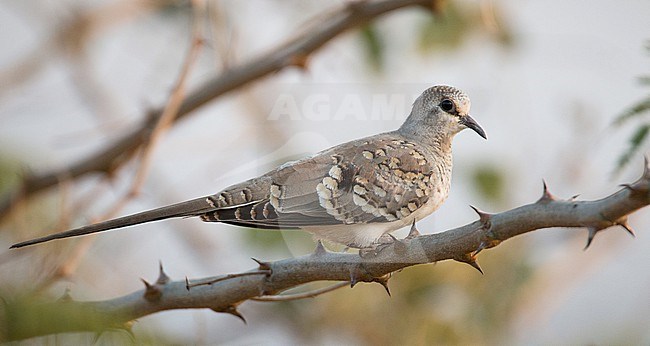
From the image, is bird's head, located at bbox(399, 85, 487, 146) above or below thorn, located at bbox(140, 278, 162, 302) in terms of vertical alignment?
above

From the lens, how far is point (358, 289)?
10.5 ft

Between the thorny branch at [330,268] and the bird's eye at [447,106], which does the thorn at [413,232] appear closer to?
the thorny branch at [330,268]

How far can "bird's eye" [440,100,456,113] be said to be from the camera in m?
1.39

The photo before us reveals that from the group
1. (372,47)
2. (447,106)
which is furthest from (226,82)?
(447,106)

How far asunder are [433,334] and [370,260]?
209cm

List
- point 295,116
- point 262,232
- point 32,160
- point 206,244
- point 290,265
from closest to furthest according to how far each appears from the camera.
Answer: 1. point 295,116
2. point 290,265
3. point 262,232
4. point 32,160
5. point 206,244

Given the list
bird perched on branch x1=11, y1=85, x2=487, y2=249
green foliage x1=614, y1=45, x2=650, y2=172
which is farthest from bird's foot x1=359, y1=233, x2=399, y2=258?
green foliage x1=614, y1=45, x2=650, y2=172

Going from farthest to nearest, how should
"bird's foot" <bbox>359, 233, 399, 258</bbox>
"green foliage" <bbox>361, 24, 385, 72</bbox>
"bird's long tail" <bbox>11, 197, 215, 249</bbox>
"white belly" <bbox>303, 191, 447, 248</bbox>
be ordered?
"green foliage" <bbox>361, 24, 385, 72</bbox> → "white belly" <bbox>303, 191, 447, 248</bbox> → "bird's foot" <bbox>359, 233, 399, 258</bbox> → "bird's long tail" <bbox>11, 197, 215, 249</bbox>

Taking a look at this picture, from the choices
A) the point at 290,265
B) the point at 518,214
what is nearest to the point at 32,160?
the point at 290,265

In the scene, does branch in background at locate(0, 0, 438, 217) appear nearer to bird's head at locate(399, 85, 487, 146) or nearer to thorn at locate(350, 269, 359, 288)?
bird's head at locate(399, 85, 487, 146)

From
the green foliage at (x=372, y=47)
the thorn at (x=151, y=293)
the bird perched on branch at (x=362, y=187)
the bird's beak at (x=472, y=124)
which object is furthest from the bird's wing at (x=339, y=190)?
the green foliage at (x=372, y=47)

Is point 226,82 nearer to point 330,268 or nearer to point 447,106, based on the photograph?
point 447,106

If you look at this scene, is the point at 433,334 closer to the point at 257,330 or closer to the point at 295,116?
the point at 257,330

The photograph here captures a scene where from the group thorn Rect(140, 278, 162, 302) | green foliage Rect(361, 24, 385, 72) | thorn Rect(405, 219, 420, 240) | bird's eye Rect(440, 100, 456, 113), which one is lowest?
thorn Rect(140, 278, 162, 302)
